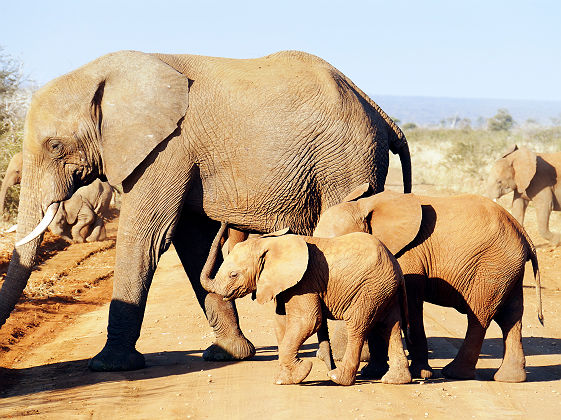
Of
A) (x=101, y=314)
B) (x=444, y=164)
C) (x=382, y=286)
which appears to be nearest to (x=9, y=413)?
(x=382, y=286)

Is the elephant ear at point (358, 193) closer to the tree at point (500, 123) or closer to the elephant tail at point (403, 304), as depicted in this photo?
the elephant tail at point (403, 304)

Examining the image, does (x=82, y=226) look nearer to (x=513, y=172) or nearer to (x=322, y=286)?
(x=513, y=172)

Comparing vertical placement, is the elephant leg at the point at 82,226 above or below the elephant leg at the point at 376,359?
below

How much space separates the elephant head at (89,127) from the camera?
820 cm

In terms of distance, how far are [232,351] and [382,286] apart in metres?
2.14

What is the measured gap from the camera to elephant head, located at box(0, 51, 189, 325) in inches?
323

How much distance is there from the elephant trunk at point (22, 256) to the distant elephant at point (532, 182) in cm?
1230

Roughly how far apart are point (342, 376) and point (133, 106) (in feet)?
9.80

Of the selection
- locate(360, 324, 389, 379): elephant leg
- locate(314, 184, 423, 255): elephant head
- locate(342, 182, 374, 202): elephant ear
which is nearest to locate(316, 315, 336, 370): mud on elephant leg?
locate(360, 324, 389, 379): elephant leg

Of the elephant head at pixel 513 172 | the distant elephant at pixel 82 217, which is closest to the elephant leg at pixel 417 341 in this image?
the elephant head at pixel 513 172

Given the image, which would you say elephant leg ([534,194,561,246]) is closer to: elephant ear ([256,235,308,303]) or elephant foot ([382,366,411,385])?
elephant foot ([382,366,411,385])

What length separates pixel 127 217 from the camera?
27.0 ft

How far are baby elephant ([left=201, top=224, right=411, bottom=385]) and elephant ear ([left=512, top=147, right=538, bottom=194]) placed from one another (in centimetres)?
1184

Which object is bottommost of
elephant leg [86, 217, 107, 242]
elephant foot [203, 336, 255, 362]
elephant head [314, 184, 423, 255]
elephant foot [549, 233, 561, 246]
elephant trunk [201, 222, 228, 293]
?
elephant leg [86, 217, 107, 242]
